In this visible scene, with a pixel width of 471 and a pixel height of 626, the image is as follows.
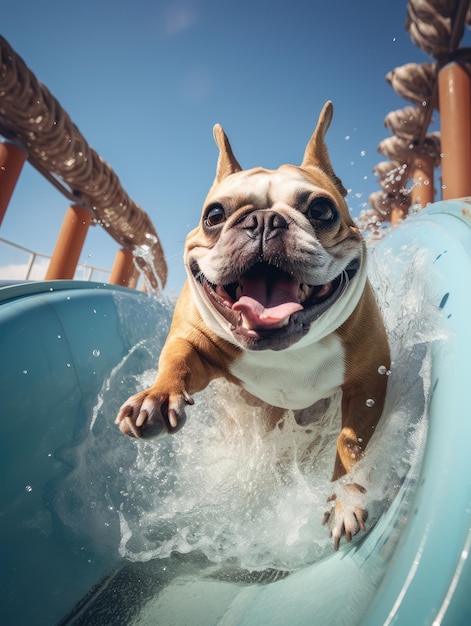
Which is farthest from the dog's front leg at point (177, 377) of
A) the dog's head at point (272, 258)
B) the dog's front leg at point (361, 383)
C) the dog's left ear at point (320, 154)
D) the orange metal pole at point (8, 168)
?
the orange metal pole at point (8, 168)

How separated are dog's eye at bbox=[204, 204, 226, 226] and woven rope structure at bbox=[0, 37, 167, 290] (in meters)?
1.09

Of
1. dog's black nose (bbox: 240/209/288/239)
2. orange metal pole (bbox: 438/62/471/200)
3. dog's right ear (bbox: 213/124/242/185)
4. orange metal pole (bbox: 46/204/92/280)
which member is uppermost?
orange metal pole (bbox: 438/62/471/200)

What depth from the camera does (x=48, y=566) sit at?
1095 mm

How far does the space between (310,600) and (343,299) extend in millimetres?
676

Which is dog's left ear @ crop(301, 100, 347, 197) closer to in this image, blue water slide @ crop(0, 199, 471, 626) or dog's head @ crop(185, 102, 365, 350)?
dog's head @ crop(185, 102, 365, 350)

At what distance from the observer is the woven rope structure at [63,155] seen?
2.90 m

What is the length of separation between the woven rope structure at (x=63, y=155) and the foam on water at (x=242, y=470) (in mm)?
968

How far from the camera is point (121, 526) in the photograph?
133cm

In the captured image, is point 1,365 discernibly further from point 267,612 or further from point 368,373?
point 368,373

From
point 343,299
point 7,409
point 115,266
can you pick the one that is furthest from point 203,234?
point 115,266

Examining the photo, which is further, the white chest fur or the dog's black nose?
the white chest fur

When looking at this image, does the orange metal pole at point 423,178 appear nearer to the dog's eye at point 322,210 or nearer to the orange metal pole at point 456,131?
the orange metal pole at point 456,131

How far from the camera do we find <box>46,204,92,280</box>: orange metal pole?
14.5ft

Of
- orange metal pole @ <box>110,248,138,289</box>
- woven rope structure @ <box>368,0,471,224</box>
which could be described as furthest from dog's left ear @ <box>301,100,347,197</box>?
orange metal pole @ <box>110,248,138,289</box>
